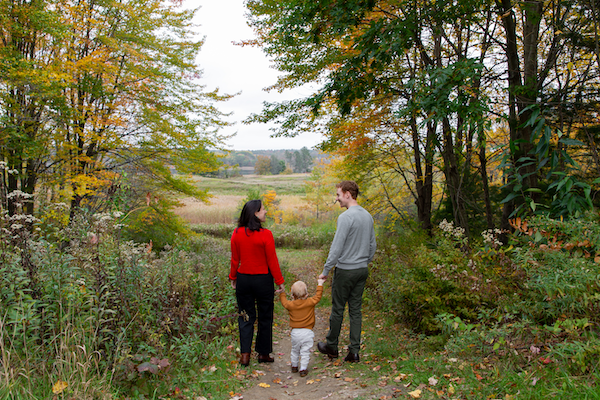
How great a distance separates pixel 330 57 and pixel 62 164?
7121 mm

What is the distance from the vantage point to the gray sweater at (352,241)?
156 inches

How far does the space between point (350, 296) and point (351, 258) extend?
1.55 ft

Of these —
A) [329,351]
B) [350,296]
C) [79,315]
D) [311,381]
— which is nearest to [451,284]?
[350,296]

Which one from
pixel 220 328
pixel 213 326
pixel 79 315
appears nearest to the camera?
pixel 79 315

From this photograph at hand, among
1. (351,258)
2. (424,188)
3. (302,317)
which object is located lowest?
(302,317)

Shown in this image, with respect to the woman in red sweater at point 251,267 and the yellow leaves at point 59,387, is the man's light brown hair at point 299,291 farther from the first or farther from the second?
the yellow leaves at point 59,387

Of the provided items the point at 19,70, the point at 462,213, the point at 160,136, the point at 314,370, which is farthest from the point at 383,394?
the point at 160,136

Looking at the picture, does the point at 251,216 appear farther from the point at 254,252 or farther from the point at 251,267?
the point at 251,267

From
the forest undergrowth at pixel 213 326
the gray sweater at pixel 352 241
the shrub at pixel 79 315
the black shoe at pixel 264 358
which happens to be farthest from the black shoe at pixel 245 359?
the gray sweater at pixel 352 241

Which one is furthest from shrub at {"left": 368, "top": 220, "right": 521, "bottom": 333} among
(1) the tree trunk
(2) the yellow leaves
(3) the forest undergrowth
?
(1) the tree trunk

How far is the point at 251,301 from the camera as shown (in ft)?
13.6

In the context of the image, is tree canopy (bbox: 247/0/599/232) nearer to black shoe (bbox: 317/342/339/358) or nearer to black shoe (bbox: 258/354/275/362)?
black shoe (bbox: 317/342/339/358)

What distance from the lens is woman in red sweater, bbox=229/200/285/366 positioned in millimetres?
3982

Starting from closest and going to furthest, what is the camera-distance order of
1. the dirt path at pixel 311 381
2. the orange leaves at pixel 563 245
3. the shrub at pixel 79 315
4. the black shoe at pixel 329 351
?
the shrub at pixel 79 315 → the orange leaves at pixel 563 245 → the dirt path at pixel 311 381 → the black shoe at pixel 329 351
